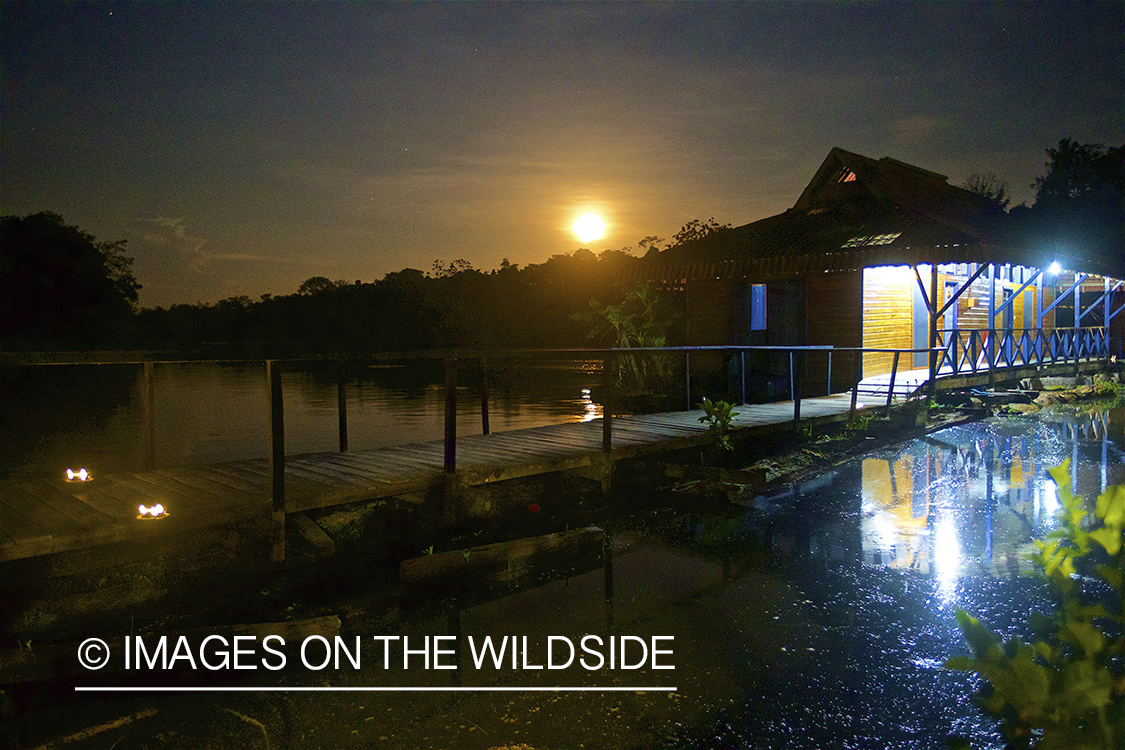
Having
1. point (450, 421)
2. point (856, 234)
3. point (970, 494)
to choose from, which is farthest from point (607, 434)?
point (856, 234)

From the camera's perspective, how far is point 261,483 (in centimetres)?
563

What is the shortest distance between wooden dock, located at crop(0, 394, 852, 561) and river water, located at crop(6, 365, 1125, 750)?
76cm

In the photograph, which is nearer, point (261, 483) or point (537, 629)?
point (537, 629)

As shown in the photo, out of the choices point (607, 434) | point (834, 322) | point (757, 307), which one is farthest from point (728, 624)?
point (757, 307)

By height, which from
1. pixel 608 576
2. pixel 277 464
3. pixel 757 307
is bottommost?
pixel 608 576

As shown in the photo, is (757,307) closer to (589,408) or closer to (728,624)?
(589,408)

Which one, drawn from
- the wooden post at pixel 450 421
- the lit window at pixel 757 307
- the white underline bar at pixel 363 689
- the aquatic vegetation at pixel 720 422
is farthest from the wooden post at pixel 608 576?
the lit window at pixel 757 307

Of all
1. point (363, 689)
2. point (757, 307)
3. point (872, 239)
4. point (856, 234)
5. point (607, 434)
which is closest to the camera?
point (363, 689)

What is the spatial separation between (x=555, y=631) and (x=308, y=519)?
2.34 metres

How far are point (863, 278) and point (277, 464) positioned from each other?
13.9 metres

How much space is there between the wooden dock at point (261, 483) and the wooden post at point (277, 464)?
0.08 meters

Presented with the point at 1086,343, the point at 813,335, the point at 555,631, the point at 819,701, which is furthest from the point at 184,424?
the point at 1086,343

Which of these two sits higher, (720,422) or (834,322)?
(834,322)

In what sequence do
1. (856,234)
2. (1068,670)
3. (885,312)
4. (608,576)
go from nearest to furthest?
(1068,670)
(608,576)
(856,234)
(885,312)
